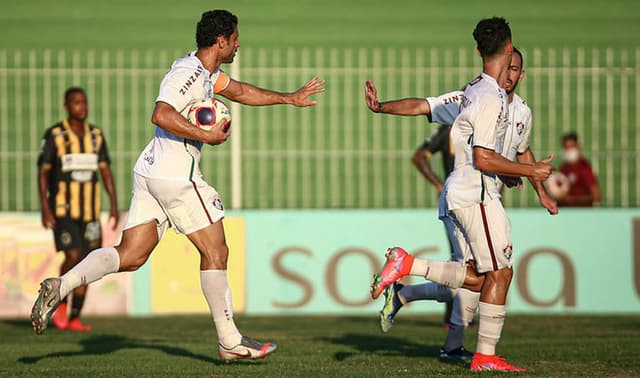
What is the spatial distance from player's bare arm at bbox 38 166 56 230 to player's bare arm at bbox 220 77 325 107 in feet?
12.8

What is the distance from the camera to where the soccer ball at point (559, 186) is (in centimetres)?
1521

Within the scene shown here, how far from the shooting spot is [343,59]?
59.2 ft

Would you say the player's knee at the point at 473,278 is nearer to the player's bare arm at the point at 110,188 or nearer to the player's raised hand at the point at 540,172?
the player's raised hand at the point at 540,172

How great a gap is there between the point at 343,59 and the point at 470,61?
1.75 metres

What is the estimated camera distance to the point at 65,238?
11.9 metres

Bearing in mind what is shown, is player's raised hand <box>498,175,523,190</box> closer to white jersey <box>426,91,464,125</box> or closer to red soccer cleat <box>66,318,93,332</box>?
white jersey <box>426,91,464,125</box>

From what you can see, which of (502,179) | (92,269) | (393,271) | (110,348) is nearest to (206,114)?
(92,269)

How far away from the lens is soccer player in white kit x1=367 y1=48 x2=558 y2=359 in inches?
317

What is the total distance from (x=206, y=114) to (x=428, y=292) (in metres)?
2.00

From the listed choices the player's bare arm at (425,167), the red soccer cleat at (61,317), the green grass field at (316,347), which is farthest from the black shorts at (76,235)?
the player's bare arm at (425,167)

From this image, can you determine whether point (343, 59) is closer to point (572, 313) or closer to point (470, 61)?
point (470, 61)

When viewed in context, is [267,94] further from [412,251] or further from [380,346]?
Answer: [412,251]

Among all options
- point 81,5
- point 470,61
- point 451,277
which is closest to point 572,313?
point 470,61

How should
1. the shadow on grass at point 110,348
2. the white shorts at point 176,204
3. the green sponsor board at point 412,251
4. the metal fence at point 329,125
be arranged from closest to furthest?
1. the white shorts at point 176,204
2. the shadow on grass at point 110,348
3. the green sponsor board at point 412,251
4. the metal fence at point 329,125
